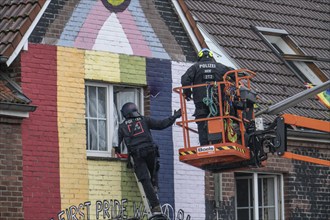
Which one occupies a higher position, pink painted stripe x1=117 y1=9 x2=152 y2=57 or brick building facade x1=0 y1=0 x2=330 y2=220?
pink painted stripe x1=117 y1=9 x2=152 y2=57

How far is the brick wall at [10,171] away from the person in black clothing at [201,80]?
304cm

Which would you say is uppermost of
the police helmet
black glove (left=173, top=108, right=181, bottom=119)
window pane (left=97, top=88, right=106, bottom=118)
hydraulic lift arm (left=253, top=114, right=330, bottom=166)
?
A: the police helmet

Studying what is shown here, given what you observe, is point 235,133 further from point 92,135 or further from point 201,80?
point 92,135

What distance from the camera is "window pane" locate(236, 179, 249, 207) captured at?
94.5 feet

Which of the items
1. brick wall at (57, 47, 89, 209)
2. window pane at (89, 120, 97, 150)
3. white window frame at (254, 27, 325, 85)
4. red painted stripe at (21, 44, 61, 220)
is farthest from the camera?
white window frame at (254, 27, 325, 85)

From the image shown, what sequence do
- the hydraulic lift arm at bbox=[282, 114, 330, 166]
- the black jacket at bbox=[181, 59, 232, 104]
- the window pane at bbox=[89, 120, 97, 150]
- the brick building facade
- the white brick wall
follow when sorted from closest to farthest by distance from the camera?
the brick building facade < the hydraulic lift arm at bbox=[282, 114, 330, 166] < the black jacket at bbox=[181, 59, 232, 104] < the window pane at bbox=[89, 120, 97, 150] < the white brick wall

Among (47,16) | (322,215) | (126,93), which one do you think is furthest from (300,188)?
(47,16)

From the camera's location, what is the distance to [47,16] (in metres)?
24.9

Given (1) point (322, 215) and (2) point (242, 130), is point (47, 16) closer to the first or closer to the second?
(2) point (242, 130)

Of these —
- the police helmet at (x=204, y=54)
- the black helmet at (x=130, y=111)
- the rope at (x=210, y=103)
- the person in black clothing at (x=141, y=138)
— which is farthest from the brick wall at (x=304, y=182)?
the rope at (x=210, y=103)

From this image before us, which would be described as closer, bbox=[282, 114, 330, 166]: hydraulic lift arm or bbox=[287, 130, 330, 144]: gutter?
bbox=[282, 114, 330, 166]: hydraulic lift arm

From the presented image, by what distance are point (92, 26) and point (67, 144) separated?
229cm

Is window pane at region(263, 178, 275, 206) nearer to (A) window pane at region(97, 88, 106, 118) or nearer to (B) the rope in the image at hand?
(A) window pane at region(97, 88, 106, 118)

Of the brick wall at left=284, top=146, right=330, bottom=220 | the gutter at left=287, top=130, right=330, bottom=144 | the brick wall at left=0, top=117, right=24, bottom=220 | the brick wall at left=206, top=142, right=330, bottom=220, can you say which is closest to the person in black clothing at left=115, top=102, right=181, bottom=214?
the brick wall at left=0, top=117, right=24, bottom=220
